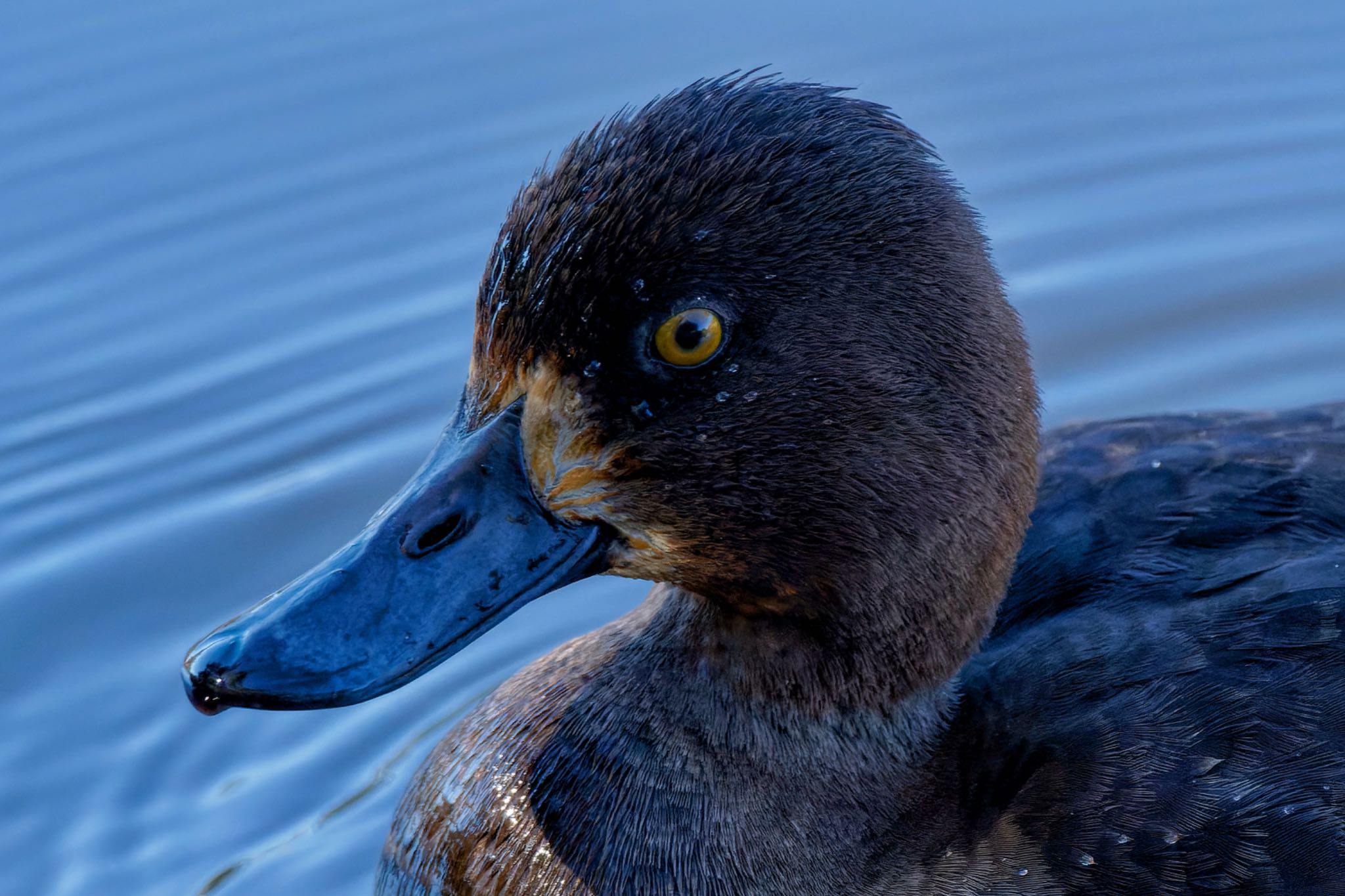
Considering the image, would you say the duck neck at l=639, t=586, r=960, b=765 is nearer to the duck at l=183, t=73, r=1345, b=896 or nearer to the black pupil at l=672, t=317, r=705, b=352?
the duck at l=183, t=73, r=1345, b=896

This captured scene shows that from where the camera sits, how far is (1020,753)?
363 cm

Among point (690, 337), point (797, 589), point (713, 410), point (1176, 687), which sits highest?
point (690, 337)

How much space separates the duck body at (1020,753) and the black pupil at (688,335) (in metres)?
0.69

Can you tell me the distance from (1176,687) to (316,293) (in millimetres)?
4376

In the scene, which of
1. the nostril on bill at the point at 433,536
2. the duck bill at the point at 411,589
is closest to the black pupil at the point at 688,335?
the duck bill at the point at 411,589

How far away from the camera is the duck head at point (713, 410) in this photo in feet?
10.8

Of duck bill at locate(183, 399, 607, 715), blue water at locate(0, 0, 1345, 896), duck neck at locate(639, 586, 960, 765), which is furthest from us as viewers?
blue water at locate(0, 0, 1345, 896)

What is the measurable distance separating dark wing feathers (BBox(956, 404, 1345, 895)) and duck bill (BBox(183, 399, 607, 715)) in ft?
3.24

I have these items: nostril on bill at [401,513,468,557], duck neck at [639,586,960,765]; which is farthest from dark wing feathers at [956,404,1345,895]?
nostril on bill at [401,513,468,557]

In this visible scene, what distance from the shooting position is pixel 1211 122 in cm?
784

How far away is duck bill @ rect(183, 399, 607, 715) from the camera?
3.27 m

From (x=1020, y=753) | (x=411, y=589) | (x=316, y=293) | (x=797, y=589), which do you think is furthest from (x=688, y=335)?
(x=316, y=293)

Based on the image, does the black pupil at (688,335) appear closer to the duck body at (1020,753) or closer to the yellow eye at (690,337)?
the yellow eye at (690,337)

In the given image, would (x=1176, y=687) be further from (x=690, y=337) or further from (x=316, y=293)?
(x=316, y=293)
